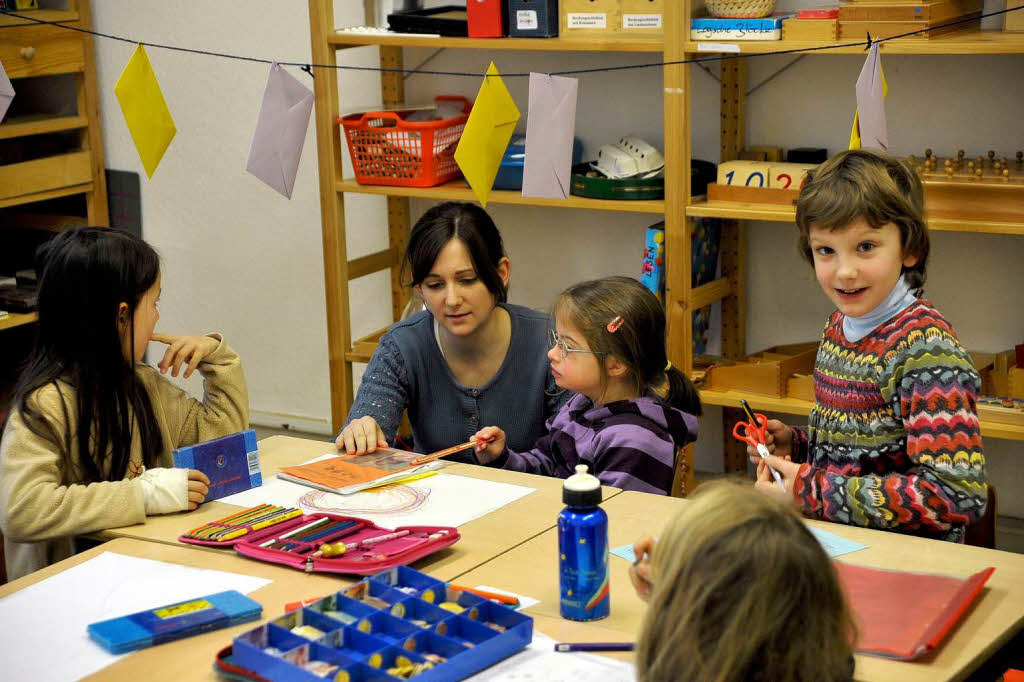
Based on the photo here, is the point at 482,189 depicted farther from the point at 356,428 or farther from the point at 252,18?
the point at 252,18

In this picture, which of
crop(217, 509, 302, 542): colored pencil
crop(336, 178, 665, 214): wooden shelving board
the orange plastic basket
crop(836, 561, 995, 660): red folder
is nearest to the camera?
crop(836, 561, 995, 660): red folder

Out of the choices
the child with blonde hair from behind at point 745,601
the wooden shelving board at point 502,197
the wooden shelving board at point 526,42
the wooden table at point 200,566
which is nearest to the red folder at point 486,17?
the wooden shelving board at point 526,42

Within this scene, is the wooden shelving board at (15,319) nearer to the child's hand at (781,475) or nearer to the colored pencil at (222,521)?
the colored pencil at (222,521)

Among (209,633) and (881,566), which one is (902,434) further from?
(209,633)

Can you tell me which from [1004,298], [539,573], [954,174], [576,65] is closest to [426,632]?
[539,573]

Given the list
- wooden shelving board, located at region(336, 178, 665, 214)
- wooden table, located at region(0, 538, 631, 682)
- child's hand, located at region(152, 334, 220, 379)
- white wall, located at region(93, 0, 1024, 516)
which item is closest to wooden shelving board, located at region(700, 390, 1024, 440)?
white wall, located at region(93, 0, 1024, 516)

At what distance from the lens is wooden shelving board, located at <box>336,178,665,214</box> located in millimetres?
3035

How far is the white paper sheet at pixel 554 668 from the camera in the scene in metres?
1.34

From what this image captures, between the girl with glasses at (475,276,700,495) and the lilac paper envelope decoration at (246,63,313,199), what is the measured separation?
3.20 ft

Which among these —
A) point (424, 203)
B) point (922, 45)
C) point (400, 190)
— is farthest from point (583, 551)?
point (424, 203)

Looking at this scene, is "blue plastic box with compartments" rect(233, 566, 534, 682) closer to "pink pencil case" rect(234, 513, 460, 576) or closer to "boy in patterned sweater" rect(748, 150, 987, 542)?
"pink pencil case" rect(234, 513, 460, 576)

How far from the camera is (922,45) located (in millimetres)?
2598

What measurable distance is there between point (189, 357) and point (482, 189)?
781mm

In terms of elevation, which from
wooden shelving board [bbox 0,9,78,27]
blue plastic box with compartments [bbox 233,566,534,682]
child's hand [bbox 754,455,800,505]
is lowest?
blue plastic box with compartments [bbox 233,566,534,682]
